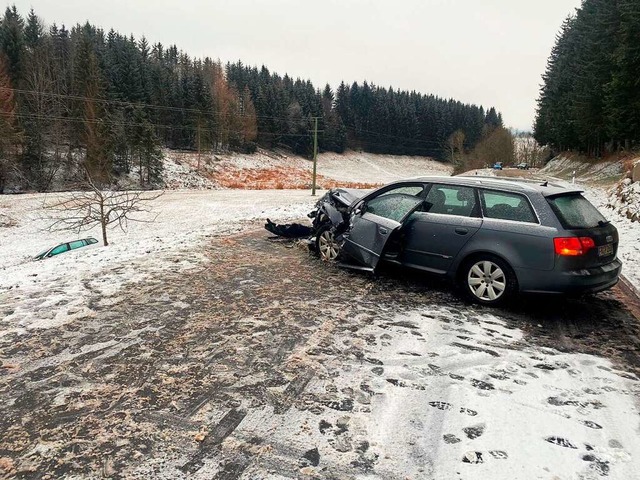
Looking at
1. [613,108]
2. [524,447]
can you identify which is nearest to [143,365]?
[524,447]

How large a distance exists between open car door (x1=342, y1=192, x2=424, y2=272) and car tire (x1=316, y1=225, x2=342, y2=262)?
0.72 meters

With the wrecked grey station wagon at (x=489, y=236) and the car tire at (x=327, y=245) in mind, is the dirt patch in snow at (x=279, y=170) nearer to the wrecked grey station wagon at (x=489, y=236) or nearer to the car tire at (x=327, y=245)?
the car tire at (x=327, y=245)

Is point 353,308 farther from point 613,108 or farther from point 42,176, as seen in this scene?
point 42,176

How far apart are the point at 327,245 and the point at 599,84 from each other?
38.4 m

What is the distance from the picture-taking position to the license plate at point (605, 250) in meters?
5.17

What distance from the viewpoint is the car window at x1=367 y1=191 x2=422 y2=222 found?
6118 millimetres

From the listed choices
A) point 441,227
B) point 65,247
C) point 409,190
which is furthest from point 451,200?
point 65,247

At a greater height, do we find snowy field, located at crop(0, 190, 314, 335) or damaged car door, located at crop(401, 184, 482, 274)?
damaged car door, located at crop(401, 184, 482, 274)

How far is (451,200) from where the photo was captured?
236 inches

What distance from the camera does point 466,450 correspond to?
8.79 feet

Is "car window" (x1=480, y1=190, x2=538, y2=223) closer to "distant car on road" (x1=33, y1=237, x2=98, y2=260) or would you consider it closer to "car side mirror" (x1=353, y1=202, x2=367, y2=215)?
"car side mirror" (x1=353, y1=202, x2=367, y2=215)

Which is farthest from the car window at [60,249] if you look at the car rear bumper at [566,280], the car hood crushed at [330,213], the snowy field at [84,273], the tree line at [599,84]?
the tree line at [599,84]

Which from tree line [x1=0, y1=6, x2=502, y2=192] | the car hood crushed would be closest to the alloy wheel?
the car hood crushed

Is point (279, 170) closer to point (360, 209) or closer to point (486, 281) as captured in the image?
point (360, 209)
